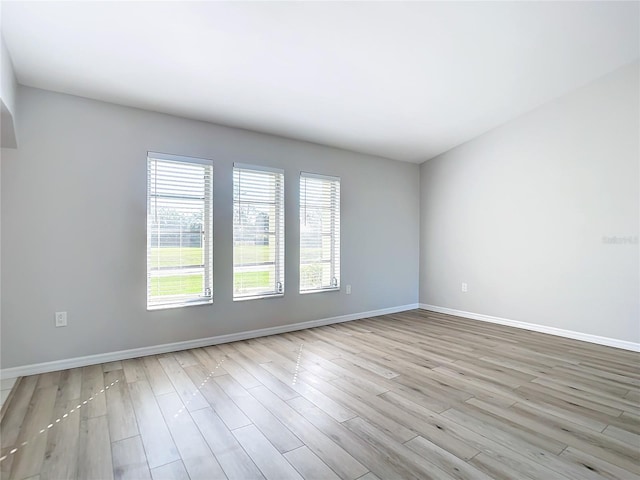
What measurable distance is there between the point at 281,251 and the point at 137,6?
8.93ft

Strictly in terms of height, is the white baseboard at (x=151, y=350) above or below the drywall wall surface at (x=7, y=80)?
below

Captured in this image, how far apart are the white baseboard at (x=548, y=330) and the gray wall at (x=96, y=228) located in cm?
271

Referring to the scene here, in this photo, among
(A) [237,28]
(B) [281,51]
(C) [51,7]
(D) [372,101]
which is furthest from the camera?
(D) [372,101]

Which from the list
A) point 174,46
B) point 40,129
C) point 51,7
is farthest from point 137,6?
point 40,129

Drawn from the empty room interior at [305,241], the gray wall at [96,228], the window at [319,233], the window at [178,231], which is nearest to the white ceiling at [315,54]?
the empty room interior at [305,241]

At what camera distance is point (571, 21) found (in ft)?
9.20

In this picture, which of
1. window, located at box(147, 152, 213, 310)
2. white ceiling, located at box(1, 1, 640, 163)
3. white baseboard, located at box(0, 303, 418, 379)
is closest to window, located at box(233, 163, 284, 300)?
window, located at box(147, 152, 213, 310)

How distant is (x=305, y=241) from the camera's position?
4.41 m

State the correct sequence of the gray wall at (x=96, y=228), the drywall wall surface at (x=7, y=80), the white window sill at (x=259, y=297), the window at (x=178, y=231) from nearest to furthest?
1. the drywall wall surface at (x=7, y=80)
2. the gray wall at (x=96, y=228)
3. the window at (x=178, y=231)
4. the white window sill at (x=259, y=297)

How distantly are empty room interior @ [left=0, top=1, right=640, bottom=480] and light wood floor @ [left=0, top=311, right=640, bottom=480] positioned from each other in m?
0.02

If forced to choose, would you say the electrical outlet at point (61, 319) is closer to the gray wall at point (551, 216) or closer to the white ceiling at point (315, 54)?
the white ceiling at point (315, 54)

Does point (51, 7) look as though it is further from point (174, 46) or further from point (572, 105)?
point (572, 105)

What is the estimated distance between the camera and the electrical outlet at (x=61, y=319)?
2.91 m

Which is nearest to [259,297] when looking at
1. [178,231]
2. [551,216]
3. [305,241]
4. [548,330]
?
[305,241]
